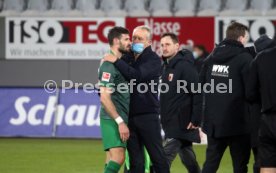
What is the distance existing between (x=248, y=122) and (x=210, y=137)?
19.1 inches

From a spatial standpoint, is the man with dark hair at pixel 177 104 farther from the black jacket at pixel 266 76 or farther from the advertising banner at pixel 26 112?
the advertising banner at pixel 26 112

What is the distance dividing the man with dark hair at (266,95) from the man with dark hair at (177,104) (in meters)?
1.82

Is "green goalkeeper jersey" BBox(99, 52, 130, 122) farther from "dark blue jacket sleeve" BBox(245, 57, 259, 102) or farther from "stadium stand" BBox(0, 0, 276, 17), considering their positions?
"stadium stand" BBox(0, 0, 276, 17)

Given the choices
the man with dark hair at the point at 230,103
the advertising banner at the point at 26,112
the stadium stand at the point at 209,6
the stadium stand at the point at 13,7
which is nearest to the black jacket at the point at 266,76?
the man with dark hair at the point at 230,103

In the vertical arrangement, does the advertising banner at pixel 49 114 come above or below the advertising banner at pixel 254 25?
below

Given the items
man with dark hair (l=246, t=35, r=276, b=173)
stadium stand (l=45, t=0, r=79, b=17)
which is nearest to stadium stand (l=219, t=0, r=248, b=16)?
stadium stand (l=45, t=0, r=79, b=17)

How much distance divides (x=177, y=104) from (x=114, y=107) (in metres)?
1.63

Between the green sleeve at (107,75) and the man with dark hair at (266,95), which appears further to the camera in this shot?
the green sleeve at (107,75)

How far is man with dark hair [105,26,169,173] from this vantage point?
9094 mm

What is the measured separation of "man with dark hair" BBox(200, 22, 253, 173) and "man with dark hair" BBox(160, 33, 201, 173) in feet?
2.56

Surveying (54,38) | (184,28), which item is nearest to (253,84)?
(184,28)

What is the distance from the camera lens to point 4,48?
18906mm

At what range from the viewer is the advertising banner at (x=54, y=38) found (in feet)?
61.6

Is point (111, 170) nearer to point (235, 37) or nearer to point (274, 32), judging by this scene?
point (235, 37)
